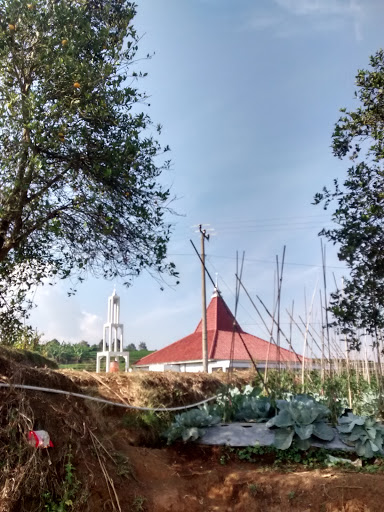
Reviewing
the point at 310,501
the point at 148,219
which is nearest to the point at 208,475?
the point at 310,501

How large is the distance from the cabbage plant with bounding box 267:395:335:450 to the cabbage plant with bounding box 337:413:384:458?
0.20 metres

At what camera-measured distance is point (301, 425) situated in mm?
5910

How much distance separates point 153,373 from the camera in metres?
8.17

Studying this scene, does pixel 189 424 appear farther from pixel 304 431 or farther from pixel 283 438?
pixel 304 431

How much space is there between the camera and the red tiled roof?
18.6 meters

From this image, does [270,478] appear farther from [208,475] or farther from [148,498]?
[148,498]

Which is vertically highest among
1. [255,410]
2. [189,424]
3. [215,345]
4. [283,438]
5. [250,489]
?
[215,345]

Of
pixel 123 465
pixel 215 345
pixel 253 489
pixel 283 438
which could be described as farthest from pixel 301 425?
pixel 215 345

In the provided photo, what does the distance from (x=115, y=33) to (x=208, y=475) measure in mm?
5291

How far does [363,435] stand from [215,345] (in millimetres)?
13794

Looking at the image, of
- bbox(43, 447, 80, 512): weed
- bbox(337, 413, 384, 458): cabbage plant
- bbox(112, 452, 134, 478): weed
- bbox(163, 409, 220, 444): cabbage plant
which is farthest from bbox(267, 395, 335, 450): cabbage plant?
bbox(43, 447, 80, 512): weed

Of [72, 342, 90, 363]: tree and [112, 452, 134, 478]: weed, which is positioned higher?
[72, 342, 90, 363]: tree

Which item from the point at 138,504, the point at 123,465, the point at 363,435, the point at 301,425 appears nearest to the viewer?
the point at 138,504

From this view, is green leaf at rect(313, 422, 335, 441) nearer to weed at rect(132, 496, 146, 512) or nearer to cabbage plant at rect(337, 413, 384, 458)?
cabbage plant at rect(337, 413, 384, 458)
